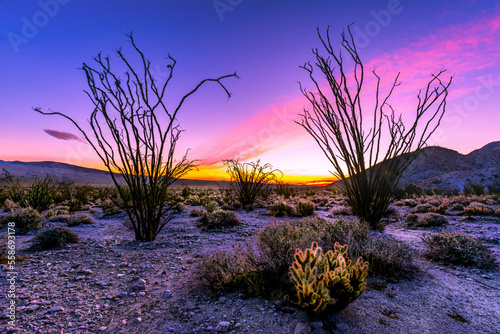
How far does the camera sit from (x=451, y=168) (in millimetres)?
40219

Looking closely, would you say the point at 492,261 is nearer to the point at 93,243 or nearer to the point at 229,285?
the point at 229,285

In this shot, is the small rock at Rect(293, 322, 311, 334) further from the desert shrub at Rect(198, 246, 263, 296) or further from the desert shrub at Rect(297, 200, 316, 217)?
the desert shrub at Rect(297, 200, 316, 217)

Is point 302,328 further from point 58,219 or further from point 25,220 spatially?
point 58,219

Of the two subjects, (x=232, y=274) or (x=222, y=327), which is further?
(x=232, y=274)

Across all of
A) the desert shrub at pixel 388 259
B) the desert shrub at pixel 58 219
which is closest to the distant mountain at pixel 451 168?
the desert shrub at pixel 388 259

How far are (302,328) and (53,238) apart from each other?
5.38 m

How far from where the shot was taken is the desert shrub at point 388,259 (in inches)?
138

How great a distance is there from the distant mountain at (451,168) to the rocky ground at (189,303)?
3104 centimetres

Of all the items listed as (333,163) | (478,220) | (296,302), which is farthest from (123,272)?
(478,220)

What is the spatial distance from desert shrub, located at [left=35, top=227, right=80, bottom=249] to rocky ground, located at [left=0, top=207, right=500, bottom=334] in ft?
1.35

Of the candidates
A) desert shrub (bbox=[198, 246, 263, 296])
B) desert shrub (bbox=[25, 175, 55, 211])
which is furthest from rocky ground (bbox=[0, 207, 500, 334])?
desert shrub (bbox=[25, 175, 55, 211])

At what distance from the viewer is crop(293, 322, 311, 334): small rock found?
220 centimetres

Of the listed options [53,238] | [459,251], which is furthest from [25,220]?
[459,251]

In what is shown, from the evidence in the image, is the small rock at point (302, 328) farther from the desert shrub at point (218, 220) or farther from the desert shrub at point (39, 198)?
the desert shrub at point (39, 198)
